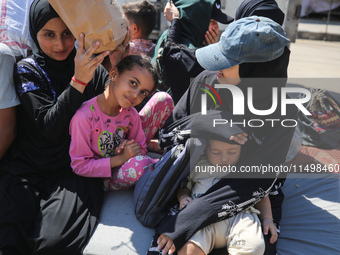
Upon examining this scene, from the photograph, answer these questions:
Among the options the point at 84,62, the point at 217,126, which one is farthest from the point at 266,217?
the point at 84,62

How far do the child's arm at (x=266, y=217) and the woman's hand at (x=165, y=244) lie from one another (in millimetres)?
528

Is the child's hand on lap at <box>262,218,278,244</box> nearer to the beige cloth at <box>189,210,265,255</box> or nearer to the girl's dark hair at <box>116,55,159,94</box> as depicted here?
the beige cloth at <box>189,210,265,255</box>

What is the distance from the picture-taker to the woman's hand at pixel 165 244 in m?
1.87

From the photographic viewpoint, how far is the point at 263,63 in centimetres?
207

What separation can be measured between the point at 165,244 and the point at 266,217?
0.61 meters

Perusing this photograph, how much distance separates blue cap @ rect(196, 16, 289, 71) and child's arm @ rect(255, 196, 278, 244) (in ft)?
2.75

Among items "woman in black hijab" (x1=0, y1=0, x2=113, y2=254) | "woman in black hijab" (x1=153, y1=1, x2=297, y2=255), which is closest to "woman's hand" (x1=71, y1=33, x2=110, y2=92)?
"woman in black hijab" (x1=0, y1=0, x2=113, y2=254)

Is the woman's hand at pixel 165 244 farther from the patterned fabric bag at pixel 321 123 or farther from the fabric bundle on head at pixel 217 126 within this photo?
the patterned fabric bag at pixel 321 123

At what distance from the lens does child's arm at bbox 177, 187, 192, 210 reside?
2.05m

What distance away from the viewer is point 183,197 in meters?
2.10

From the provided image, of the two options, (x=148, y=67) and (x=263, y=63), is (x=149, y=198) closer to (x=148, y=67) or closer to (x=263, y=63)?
(x=148, y=67)

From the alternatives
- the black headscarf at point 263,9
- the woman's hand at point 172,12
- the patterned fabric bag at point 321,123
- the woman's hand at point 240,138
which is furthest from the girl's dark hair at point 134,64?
the patterned fabric bag at point 321,123

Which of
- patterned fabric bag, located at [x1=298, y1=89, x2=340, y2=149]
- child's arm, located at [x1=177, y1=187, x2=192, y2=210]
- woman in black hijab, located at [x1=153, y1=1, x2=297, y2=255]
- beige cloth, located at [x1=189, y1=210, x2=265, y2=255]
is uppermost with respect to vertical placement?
woman in black hijab, located at [x1=153, y1=1, x2=297, y2=255]

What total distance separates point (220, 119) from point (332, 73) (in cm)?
643
